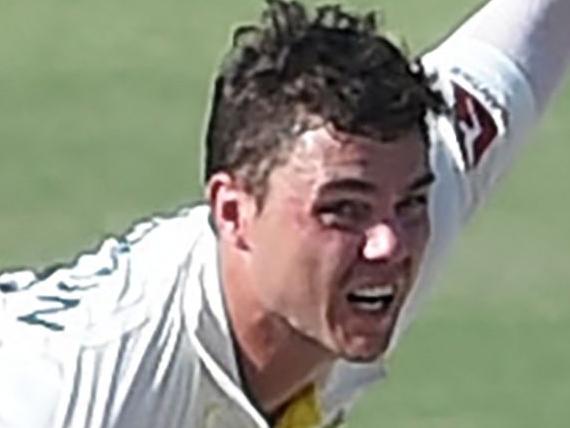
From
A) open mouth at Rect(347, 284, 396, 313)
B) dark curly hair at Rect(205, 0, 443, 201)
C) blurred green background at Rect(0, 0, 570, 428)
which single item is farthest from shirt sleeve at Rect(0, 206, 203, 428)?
blurred green background at Rect(0, 0, 570, 428)

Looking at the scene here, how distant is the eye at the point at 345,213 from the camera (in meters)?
3.52

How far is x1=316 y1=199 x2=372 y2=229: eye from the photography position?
3523mm

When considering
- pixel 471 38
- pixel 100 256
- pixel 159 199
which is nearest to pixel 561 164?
pixel 159 199

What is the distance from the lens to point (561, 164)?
21.6 ft

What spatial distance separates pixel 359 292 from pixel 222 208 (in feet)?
0.83

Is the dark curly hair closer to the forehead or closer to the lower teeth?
the forehead

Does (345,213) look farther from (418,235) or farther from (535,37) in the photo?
(535,37)

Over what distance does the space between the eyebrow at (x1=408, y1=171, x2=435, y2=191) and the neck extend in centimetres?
25

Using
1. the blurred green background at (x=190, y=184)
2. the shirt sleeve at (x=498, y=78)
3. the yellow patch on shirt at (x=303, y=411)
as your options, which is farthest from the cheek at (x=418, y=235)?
the blurred green background at (x=190, y=184)

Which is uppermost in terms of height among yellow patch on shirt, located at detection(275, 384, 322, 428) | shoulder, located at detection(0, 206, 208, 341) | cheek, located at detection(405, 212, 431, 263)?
shoulder, located at detection(0, 206, 208, 341)

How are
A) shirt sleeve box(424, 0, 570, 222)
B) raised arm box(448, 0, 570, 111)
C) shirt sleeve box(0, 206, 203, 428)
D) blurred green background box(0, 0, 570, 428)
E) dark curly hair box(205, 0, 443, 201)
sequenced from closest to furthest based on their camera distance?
shirt sleeve box(0, 206, 203, 428), dark curly hair box(205, 0, 443, 201), shirt sleeve box(424, 0, 570, 222), raised arm box(448, 0, 570, 111), blurred green background box(0, 0, 570, 428)

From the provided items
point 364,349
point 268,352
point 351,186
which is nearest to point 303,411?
point 268,352

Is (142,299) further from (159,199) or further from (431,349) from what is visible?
(159,199)

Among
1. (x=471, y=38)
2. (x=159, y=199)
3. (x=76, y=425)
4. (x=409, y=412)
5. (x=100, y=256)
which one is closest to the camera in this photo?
(x=76, y=425)
